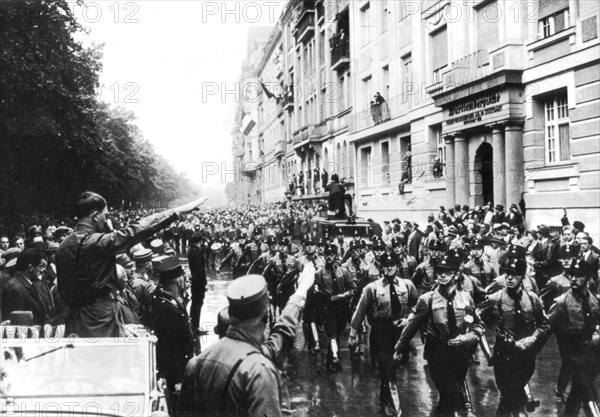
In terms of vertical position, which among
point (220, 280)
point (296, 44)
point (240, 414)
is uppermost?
point (296, 44)

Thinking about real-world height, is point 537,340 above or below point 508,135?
below

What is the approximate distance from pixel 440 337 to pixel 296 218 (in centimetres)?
2770

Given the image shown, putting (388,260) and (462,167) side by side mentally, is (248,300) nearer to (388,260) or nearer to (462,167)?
(388,260)

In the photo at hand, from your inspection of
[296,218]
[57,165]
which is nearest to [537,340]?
[57,165]

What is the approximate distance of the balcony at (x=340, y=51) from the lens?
37.6m

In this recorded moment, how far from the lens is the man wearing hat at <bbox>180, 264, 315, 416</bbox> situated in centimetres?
268

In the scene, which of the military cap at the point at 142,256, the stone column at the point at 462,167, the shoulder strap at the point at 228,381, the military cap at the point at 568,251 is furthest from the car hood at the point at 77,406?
the stone column at the point at 462,167

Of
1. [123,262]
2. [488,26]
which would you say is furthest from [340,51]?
[123,262]

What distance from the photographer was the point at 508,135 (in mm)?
19438

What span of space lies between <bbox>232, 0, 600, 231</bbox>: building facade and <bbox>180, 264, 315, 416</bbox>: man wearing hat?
594 inches

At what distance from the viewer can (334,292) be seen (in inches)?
426

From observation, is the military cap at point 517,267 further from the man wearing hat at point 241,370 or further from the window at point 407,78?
the window at point 407,78

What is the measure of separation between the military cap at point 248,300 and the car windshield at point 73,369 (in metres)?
1.62

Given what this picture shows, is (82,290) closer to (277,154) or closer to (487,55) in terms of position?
(487,55)
